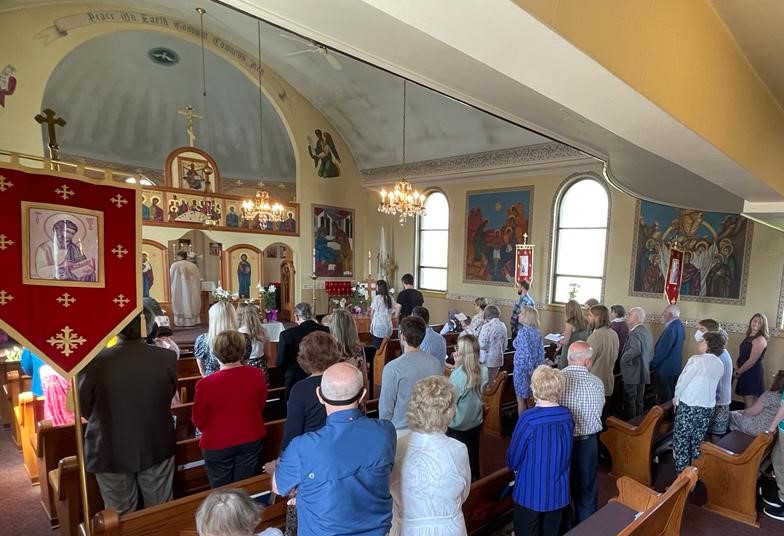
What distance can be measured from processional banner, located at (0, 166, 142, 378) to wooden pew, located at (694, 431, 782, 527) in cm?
476

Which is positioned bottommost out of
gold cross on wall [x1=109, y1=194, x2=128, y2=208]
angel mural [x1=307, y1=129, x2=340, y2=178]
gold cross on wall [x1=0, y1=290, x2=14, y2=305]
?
gold cross on wall [x1=0, y1=290, x2=14, y2=305]

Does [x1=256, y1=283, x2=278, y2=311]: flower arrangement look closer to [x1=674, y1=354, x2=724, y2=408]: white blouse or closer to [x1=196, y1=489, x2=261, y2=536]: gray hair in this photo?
[x1=674, y1=354, x2=724, y2=408]: white blouse

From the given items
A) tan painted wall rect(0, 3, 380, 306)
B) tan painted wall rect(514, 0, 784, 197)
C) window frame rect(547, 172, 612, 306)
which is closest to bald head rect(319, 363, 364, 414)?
tan painted wall rect(514, 0, 784, 197)

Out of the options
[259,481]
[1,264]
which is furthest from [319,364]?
[1,264]

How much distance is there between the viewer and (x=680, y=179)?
383 centimetres

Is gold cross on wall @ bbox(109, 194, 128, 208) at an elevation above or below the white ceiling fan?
below

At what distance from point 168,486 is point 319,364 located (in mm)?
1284

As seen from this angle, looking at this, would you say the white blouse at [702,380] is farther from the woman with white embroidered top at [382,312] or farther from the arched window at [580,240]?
the arched window at [580,240]

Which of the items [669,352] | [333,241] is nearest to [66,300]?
[669,352]

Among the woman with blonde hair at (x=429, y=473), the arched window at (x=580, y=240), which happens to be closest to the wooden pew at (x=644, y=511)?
the woman with blonde hair at (x=429, y=473)

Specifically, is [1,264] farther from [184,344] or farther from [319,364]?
[184,344]

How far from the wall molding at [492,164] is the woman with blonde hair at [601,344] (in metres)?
4.67

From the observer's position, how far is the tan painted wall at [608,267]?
6789 millimetres

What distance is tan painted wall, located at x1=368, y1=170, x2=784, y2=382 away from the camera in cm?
679
